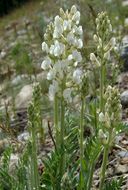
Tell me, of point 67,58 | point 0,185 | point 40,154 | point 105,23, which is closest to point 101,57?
point 105,23

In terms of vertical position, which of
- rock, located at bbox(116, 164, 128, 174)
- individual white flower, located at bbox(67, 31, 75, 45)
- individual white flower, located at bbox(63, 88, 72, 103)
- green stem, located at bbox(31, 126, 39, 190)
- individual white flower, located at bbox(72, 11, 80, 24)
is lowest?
rock, located at bbox(116, 164, 128, 174)

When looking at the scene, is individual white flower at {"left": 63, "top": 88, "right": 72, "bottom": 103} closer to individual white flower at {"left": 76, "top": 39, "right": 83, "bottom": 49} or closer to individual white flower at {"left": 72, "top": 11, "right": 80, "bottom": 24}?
individual white flower at {"left": 76, "top": 39, "right": 83, "bottom": 49}

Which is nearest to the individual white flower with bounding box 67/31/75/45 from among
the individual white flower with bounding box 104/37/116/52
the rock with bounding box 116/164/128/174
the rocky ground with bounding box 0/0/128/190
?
the individual white flower with bounding box 104/37/116/52

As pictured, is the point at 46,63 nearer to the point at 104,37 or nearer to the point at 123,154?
the point at 104,37

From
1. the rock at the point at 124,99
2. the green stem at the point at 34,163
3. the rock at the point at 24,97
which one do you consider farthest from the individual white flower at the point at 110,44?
the rock at the point at 24,97

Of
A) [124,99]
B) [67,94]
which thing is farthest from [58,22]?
[124,99]

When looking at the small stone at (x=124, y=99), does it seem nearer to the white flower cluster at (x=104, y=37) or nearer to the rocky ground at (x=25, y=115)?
the rocky ground at (x=25, y=115)

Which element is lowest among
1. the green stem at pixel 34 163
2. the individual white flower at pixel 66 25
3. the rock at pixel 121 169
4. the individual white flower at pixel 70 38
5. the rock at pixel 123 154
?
A: the rock at pixel 121 169
